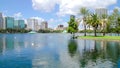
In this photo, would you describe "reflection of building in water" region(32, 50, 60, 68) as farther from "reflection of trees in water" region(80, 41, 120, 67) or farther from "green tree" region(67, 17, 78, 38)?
"green tree" region(67, 17, 78, 38)

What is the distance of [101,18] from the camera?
12425cm

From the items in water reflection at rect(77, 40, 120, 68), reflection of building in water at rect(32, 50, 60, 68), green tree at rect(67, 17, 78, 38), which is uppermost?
Result: green tree at rect(67, 17, 78, 38)

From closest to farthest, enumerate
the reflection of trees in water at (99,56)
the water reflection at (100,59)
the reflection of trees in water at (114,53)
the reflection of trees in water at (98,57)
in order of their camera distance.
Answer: the water reflection at (100,59)
the reflection of trees in water at (98,57)
the reflection of trees in water at (99,56)
the reflection of trees in water at (114,53)

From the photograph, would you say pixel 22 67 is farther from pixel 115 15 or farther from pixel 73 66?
pixel 115 15

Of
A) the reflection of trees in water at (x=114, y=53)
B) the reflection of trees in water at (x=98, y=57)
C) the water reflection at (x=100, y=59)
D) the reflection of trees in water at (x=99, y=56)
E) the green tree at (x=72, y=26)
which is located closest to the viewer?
the water reflection at (x=100, y=59)

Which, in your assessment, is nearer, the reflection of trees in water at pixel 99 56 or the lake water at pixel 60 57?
the lake water at pixel 60 57

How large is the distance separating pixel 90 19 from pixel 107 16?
12.1 m

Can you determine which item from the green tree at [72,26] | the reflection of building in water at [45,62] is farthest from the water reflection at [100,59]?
the green tree at [72,26]

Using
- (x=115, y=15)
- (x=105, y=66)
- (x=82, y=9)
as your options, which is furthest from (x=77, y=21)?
(x=105, y=66)

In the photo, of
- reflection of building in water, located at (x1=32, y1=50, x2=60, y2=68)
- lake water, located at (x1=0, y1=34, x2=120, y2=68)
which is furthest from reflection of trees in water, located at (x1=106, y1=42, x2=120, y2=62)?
reflection of building in water, located at (x1=32, y1=50, x2=60, y2=68)

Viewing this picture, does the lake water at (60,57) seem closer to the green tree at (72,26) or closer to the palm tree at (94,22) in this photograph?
the palm tree at (94,22)

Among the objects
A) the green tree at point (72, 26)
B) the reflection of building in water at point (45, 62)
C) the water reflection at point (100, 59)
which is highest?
the green tree at point (72, 26)

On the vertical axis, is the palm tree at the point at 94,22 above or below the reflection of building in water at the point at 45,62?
above

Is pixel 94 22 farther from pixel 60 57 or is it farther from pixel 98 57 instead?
pixel 60 57
